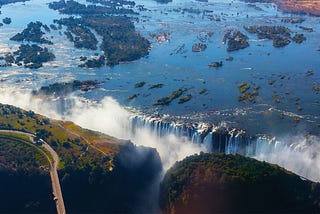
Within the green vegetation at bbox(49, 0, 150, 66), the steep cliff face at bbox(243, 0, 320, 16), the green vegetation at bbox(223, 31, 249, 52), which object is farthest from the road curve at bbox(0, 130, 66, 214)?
the steep cliff face at bbox(243, 0, 320, 16)

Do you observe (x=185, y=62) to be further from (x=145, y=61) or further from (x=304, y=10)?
(x=304, y=10)

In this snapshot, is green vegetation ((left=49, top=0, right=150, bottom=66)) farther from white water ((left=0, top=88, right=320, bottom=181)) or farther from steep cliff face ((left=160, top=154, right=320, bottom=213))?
steep cliff face ((left=160, top=154, right=320, bottom=213))

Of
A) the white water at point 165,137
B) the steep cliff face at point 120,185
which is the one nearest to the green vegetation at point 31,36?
the white water at point 165,137

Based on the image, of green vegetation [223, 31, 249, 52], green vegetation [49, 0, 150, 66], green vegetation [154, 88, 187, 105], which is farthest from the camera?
green vegetation [223, 31, 249, 52]

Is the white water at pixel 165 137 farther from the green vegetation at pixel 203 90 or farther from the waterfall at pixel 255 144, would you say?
the green vegetation at pixel 203 90

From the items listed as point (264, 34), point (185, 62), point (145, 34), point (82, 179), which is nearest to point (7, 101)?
point (82, 179)

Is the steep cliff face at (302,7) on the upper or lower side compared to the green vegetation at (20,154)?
upper
